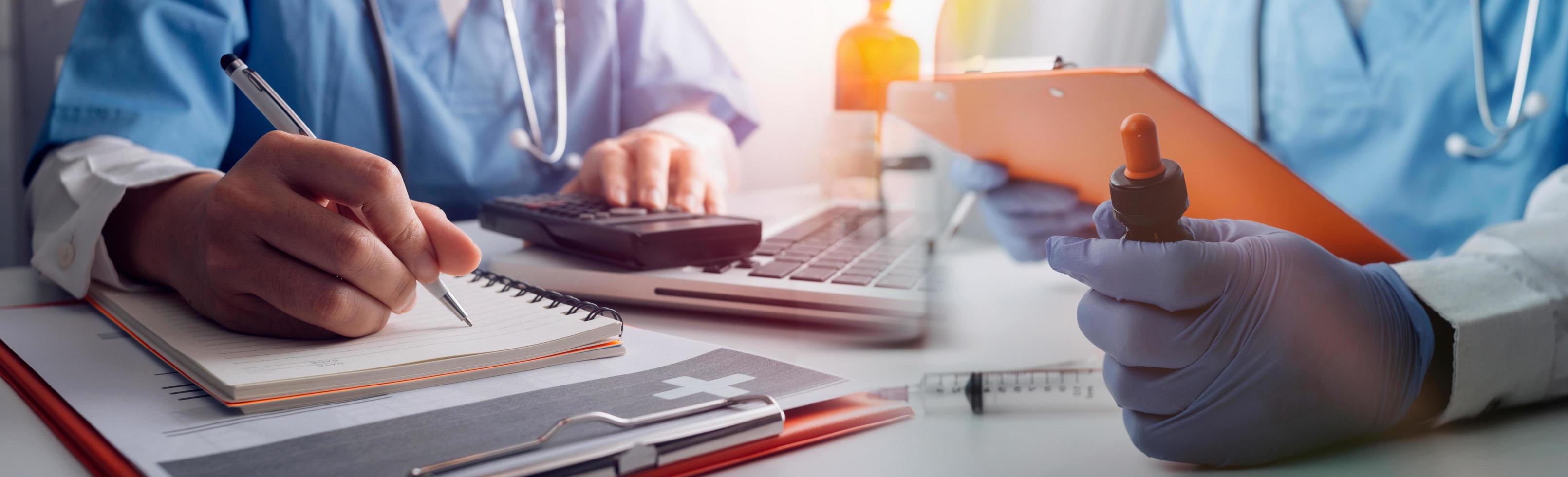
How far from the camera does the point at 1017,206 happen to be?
1.76 ft

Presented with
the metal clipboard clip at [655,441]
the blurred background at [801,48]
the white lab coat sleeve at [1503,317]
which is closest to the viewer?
the metal clipboard clip at [655,441]

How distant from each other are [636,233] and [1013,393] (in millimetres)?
245

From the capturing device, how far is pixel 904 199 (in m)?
0.53

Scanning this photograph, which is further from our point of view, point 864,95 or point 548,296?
point 864,95

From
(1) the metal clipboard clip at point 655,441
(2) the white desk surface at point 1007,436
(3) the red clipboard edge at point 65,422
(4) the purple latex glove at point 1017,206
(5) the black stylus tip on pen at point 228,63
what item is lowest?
(2) the white desk surface at point 1007,436

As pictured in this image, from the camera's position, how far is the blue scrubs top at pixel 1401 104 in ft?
2.56

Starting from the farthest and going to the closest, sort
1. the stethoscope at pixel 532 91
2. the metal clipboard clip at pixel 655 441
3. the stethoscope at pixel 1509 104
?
the stethoscope at pixel 532 91 → the stethoscope at pixel 1509 104 → the metal clipboard clip at pixel 655 441

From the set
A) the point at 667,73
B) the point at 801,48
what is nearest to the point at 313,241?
the point at 667,73

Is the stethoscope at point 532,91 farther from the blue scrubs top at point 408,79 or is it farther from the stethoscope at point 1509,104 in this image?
the stethoscope at point 1509,104

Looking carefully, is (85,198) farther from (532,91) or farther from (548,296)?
(532,91)

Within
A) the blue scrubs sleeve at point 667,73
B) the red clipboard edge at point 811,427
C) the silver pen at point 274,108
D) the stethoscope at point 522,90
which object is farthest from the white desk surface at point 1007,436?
the blue scrubs sleeve at point 667,73

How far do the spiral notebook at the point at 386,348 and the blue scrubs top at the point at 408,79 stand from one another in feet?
0.38

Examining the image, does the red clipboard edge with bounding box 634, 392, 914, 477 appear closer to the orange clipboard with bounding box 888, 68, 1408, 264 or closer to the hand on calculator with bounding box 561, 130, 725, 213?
the orange clipboard with bounding box 888, 68, 1408, 264

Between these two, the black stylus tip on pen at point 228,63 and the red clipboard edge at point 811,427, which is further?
the black stylus tip on pen at point 228,63
